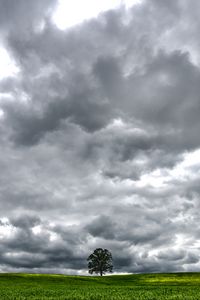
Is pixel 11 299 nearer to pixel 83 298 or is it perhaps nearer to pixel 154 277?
pixel 83 298

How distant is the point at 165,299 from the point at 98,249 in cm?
10343

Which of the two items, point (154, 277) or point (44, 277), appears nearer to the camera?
point (44, 277)

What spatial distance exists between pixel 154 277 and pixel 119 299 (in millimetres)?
61036

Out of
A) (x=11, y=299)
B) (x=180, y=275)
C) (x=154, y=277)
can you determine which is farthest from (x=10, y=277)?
(x=11, y=299)

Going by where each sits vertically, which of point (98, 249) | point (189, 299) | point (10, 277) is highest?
point (98, 249)

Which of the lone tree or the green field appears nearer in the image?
the green field

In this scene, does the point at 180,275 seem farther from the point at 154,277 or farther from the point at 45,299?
the point at 45,299

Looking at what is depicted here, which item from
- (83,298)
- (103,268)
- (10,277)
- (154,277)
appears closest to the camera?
(83,298)

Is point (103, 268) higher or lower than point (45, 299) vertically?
higher

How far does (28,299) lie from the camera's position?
3331 centimetres

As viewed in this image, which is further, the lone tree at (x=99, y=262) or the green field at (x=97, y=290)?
the lone tree at (x=99, y=262)

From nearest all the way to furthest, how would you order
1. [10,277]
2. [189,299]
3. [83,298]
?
[189,299], [83,298], [10,277]

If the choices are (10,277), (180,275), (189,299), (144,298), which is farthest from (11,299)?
(180,275)

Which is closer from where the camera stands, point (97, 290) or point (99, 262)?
point (97, 290)
